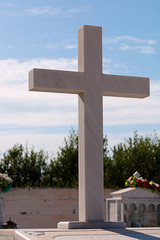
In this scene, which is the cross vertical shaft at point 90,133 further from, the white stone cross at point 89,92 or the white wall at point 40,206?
the white wall at point 40,206

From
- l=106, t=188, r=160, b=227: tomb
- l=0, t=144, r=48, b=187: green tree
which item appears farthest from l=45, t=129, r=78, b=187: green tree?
l=106, t=188, r=160, b=227: tomb

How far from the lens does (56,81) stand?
7645 millimetres

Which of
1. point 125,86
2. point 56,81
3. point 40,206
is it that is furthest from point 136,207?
point 56,81

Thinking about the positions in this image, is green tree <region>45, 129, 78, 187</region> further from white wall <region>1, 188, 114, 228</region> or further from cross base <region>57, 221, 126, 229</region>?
cross base <region>57, 221, 126, 229</region>

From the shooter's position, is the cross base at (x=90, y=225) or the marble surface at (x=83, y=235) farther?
the cross base at (x=90, y=225)

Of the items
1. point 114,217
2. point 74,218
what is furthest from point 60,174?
point 114,217

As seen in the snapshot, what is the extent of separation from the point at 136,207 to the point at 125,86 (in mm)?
5915

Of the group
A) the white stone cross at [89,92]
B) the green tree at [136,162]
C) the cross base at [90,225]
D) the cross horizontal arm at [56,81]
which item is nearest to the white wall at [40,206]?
the green tree at [136,162]

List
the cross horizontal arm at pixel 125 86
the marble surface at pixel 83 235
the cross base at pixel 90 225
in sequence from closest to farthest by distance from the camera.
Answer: the marble surface at pixel 83 235
the cross base at pixel 90 225
the cross horizontal arm at pixel 125 86

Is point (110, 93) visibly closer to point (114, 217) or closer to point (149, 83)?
point (149, 83)

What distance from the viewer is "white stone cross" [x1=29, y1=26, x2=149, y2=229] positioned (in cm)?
762

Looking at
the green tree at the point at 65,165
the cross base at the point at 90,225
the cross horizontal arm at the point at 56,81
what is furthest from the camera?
the green tree at the point at 65,165

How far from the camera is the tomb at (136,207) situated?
13031 millimetres

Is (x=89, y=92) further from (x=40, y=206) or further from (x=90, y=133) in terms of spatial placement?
(x=40, y=206)
